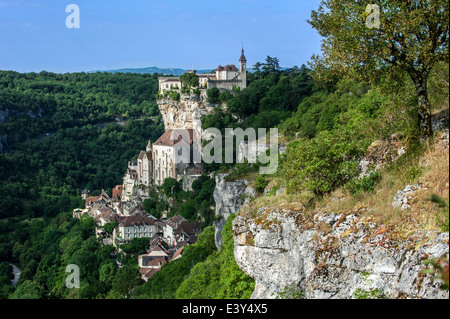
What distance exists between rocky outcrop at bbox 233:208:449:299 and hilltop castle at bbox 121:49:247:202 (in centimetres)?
4188

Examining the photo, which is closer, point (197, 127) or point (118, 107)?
point (197, 127)

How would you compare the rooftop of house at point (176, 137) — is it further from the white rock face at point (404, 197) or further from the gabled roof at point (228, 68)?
the white rock face at point (404, 197)

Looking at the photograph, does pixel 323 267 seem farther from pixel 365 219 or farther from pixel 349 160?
pixel 349 160

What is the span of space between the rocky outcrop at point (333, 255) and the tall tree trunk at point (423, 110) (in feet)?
10.3

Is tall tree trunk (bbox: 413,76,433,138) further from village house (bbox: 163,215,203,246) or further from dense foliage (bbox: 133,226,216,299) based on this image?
village house (bbox: 163,215,203,246)

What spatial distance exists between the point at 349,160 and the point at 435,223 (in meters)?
4.58

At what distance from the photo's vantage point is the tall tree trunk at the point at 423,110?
11180 millimetres

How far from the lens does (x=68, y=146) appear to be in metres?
91.4

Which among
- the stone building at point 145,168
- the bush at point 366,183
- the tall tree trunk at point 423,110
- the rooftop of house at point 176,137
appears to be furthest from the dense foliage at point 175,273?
the stone building at point 145,168

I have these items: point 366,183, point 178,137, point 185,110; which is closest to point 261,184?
point 366,183

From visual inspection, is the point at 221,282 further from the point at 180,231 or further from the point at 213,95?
the point at 213,95

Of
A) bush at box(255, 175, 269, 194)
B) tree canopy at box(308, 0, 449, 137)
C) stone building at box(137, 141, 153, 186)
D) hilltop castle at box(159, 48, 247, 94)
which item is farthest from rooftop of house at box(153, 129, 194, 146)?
tree canopy at box(308, 0, 449, 137)

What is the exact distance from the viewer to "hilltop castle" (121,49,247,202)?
179 feet
